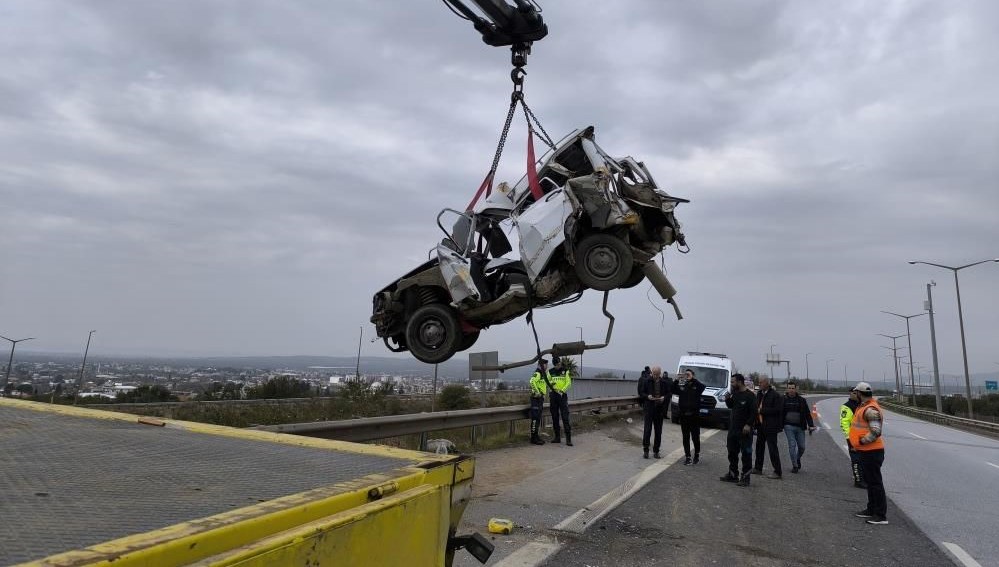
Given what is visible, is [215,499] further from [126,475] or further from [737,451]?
[737,451]

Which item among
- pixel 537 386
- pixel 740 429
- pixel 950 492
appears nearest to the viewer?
pixel 950 492

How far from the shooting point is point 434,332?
738 cm

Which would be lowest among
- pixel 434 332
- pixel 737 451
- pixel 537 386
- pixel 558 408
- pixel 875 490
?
pixel 875 490

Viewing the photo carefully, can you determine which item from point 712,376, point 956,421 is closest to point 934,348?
point 956,421

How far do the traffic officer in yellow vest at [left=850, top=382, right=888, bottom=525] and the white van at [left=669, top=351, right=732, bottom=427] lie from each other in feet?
29.7

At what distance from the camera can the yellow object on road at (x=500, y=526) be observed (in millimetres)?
5746

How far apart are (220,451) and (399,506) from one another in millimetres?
1063

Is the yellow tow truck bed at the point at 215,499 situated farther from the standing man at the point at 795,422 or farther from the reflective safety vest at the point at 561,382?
the standing man at the point at 795,422

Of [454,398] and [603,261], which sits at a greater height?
[603,261]

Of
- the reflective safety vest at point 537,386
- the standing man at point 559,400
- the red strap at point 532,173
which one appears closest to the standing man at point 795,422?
the standing man at point 559,400

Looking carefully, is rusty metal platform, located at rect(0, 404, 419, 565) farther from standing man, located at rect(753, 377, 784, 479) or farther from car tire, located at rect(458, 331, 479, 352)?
standing man, located at rect(753, 377, 784, 479)

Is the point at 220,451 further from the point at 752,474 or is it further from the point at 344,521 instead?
the point at 752,474

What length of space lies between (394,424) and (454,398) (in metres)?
15.6

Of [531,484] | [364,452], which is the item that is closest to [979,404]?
[531,484]
